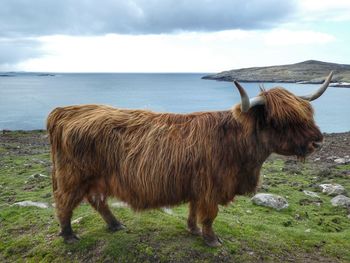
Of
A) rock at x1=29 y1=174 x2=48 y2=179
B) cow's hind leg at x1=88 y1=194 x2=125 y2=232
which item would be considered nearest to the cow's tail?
cow's hind leg at x1=88 y1=194 x2=125 y2=232

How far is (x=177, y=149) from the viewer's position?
4.69m

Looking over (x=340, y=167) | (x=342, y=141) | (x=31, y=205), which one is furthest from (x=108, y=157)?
(x=342, y=141)

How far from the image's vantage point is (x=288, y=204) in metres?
7.58

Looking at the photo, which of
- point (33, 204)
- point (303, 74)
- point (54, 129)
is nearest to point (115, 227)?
point (54, 129)

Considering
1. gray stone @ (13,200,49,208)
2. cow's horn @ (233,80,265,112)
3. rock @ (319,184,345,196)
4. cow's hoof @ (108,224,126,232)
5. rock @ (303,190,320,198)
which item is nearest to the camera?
cow's horn @ (233,80,265,112)

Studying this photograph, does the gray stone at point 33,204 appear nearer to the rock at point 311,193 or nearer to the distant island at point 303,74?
the rock at point 311,193

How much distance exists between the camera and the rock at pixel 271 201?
734 centimetres

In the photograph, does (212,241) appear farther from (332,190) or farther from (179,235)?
(332,190)

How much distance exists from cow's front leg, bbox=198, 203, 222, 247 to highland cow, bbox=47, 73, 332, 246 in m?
0.01

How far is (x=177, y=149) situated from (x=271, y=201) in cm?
345

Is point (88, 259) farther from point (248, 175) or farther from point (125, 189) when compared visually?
point (248, 175)

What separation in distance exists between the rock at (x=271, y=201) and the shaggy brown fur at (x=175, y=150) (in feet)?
8.38

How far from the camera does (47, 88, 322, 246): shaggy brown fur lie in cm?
444

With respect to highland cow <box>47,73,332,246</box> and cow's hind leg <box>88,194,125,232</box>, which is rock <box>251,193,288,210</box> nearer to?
highland cow <box>47,73,332,246</box>
